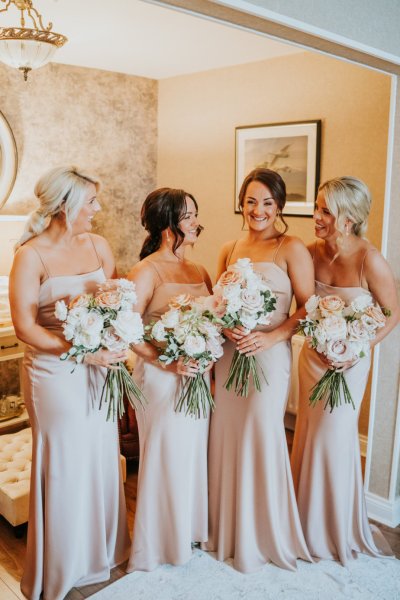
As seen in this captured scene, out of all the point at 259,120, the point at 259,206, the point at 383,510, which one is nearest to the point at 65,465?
the point at 259,206

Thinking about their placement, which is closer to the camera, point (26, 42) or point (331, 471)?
point (331, 471)

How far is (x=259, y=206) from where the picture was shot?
2867mm

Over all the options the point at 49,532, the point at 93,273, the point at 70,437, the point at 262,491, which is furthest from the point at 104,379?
the point at 262,491

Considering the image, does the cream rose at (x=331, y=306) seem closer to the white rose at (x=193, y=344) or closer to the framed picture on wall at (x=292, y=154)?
the white rose at (x=193, y=344)

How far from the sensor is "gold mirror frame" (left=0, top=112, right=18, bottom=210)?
187 inches

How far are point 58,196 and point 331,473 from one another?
6.34 ft

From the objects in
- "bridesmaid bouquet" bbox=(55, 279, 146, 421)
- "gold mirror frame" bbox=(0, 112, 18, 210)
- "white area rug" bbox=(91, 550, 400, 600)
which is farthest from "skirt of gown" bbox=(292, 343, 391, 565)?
"gold mirror frame" bbox=(0, 112, 18, 210)

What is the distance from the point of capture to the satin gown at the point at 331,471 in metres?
2.98

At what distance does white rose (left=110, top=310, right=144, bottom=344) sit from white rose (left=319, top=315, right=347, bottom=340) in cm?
84

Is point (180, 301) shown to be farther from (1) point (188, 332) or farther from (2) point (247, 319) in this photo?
(2) point (247, 319)

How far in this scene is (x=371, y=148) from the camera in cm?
405

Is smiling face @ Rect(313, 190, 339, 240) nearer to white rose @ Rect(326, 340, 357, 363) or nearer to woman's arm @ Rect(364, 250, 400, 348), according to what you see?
woman's arm @ Rect(364, 250, 400, 348)

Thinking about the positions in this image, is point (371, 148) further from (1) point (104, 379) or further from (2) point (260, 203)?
(1) point (104, 379)

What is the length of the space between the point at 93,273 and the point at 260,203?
88 centimetres
